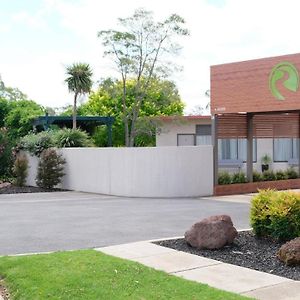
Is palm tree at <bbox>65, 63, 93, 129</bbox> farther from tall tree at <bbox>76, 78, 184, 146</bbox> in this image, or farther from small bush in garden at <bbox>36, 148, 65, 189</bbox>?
small bush in garden at <bbox>36, 148, 65, 189</bbox>

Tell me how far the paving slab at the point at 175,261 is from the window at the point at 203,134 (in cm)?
2119

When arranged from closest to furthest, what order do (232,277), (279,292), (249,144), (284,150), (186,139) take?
(279,292) → (232,277) → (249,144) → (284,150) → (186,139)

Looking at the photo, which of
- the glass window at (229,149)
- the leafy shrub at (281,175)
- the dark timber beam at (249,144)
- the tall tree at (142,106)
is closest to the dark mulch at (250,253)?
the dark timber beam at (249,144)

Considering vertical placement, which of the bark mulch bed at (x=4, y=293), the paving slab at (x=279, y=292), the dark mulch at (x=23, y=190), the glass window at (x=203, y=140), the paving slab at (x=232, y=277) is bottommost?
the bark mulch bed at (x=4, y=293)

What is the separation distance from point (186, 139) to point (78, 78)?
6.67 metres

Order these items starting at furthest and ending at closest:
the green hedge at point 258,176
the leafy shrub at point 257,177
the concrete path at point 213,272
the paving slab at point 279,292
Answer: the leafy shrub at point 257,177, the green hedge at point 258,176, the concrete path at point 213,272, the paving slab at point 279,292

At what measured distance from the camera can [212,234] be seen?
A: 9391 mm

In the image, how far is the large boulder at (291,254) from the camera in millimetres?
8055

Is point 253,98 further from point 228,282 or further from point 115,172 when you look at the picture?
point 228,282

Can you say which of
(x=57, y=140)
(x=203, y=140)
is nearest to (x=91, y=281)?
(x=57, y=140)

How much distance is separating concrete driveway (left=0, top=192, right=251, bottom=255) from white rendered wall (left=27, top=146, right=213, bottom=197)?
71cm

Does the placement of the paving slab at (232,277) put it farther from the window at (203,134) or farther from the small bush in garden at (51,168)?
the window at (203,134)

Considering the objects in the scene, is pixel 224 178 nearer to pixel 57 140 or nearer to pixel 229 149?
pixel 229 149

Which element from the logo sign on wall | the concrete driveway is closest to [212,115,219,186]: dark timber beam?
the concrete driveway
